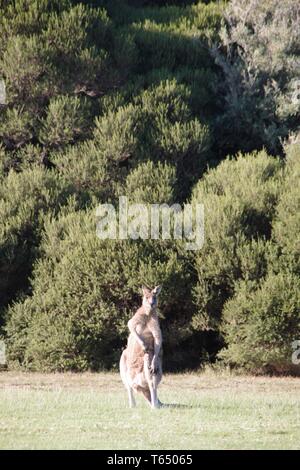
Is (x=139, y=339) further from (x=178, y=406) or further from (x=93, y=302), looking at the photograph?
(x=93, y=302)

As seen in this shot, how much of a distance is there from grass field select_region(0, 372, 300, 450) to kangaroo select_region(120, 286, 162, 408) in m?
0.30

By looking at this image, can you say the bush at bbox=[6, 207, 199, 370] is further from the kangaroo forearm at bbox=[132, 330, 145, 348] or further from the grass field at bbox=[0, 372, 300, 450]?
the kangaroo forearm at bbox=[132, 330, 145, 348]

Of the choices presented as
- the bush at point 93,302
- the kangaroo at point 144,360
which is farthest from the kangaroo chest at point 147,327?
the bush at point 93,302

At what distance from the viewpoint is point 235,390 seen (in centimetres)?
2270

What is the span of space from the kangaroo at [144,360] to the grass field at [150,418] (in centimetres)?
30

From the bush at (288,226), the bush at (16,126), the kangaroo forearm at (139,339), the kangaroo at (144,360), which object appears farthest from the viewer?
the bush at (16,126)

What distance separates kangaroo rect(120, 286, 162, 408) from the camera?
17.1 metres

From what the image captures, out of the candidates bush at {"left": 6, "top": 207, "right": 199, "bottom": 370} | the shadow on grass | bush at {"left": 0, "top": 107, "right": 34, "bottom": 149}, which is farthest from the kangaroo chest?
bush at {"left": 0, "top": 107, "right": 34, "bottom": 149}

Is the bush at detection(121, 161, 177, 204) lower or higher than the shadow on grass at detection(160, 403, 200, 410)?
higher

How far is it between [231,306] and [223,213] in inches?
83.4

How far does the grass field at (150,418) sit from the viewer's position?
1442 centimetres

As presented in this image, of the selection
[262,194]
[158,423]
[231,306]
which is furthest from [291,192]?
[158,423]

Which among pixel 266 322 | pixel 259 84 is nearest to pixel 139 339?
pixel 266 322

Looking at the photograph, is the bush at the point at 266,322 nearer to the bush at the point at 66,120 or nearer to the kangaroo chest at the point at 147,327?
the bush at the point at 66,120
